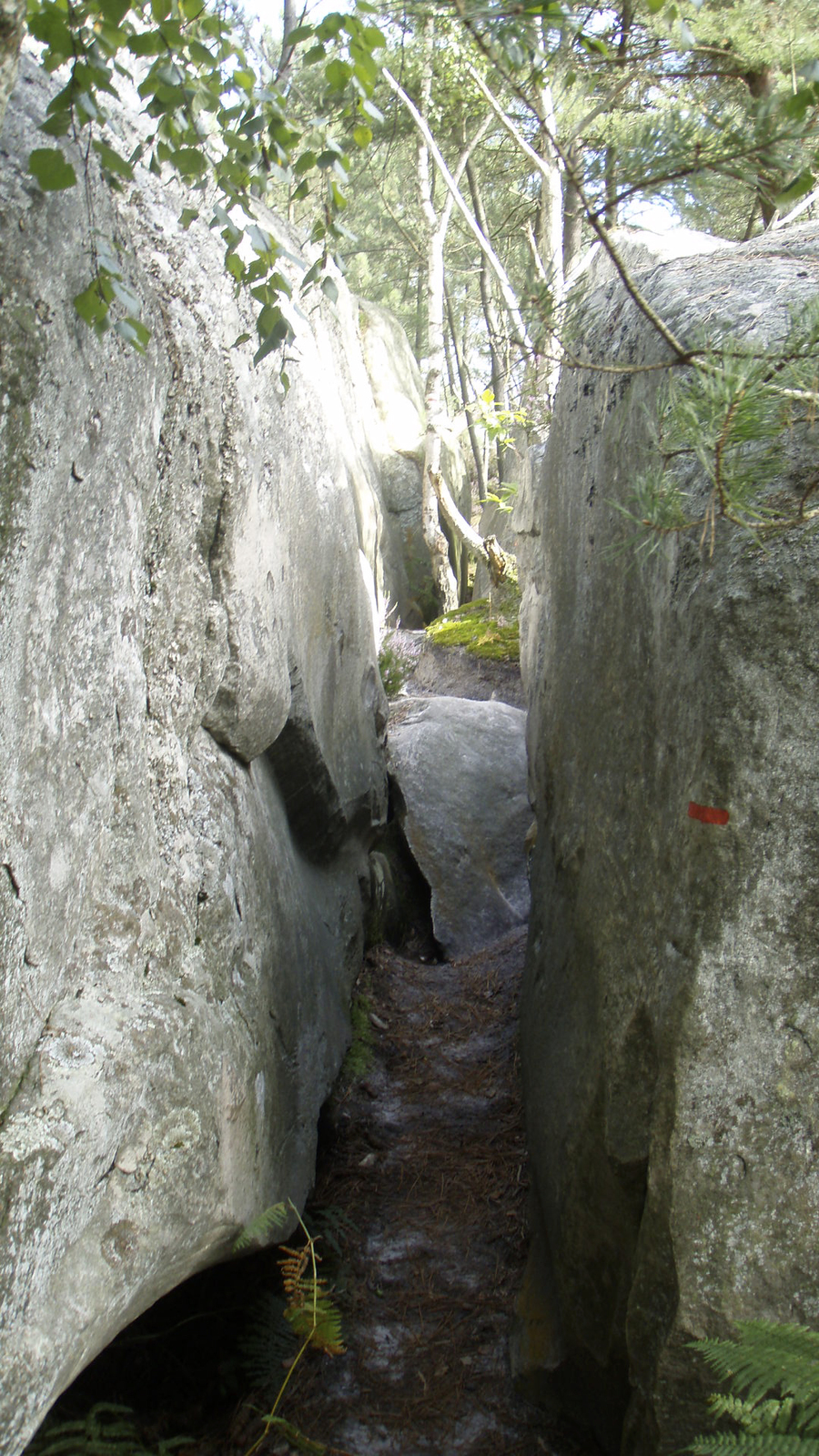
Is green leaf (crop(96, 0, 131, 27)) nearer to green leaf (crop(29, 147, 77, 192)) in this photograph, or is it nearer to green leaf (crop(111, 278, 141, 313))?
green leaf (crop(29, 147, 77, 192))

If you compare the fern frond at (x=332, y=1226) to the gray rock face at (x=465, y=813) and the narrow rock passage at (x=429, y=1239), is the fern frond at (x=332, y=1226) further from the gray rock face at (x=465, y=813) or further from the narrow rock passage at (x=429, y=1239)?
the gray rock face at (x=465, y=813)

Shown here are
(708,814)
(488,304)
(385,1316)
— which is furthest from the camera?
(488,304)

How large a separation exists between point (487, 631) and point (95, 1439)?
9.53 metres

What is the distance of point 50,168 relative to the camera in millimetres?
1868

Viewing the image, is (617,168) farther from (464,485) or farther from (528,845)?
(464,485)

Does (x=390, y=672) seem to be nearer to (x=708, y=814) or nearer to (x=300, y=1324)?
(x=300, y=1324)

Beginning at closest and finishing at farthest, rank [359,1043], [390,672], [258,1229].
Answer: [258,1229] < [359,1043] < [390,672]

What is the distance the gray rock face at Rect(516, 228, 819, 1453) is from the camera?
2230 millimetres

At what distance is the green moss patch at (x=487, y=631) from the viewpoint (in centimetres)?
1117

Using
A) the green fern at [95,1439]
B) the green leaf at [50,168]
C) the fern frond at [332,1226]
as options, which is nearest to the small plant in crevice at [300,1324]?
the green fern at [95,1439]

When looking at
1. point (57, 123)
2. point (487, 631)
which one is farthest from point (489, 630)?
point (57, 123)

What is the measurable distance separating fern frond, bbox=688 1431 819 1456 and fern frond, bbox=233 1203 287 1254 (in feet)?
4.50

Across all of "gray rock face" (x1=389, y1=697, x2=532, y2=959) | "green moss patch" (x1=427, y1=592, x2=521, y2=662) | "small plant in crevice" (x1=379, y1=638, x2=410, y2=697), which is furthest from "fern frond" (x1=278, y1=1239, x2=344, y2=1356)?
"green moss patch" (x1=427, y1=592, x2=521, y2=662)

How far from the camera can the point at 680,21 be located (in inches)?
63.7
